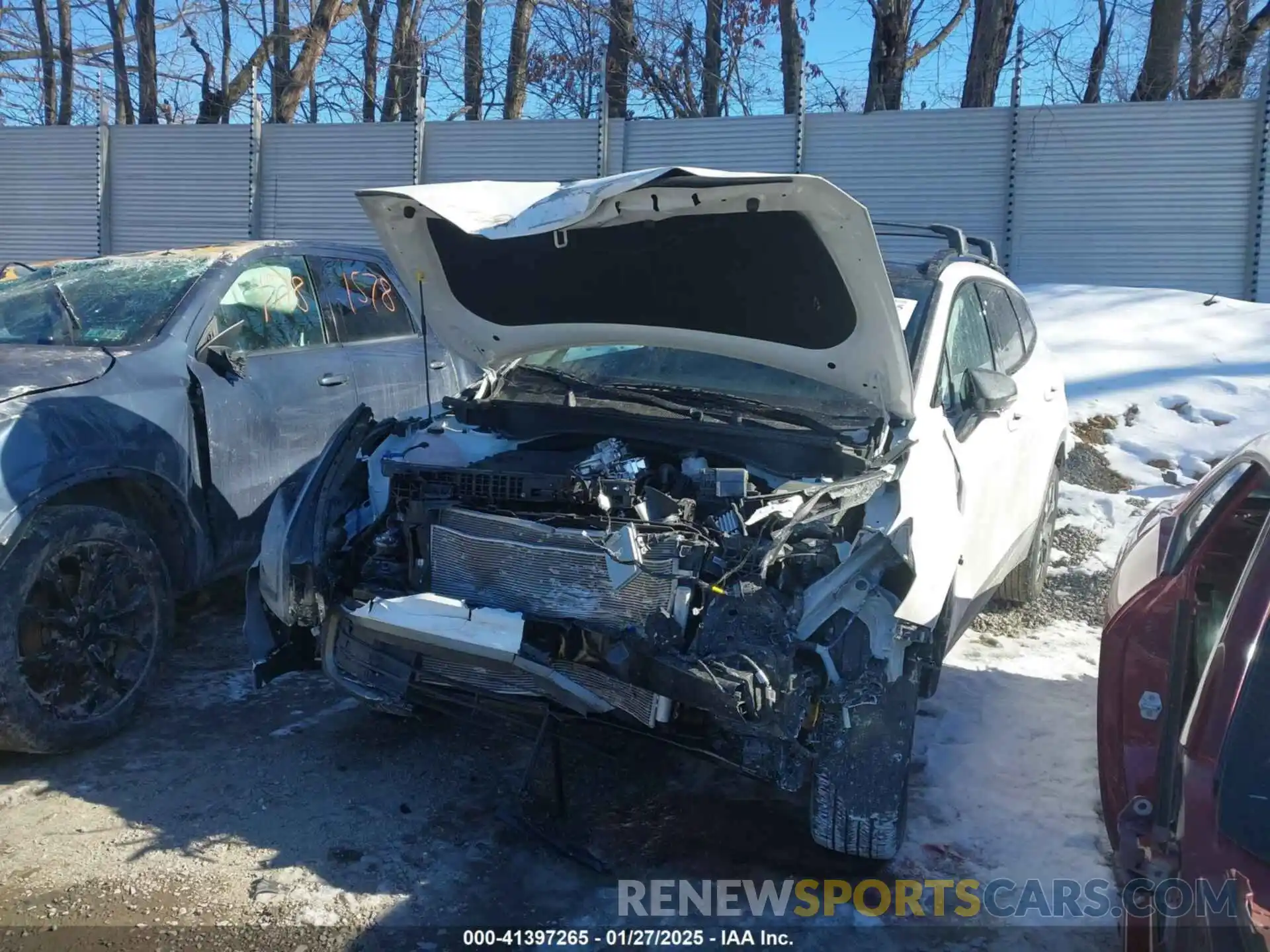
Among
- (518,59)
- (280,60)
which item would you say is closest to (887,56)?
(518,59)

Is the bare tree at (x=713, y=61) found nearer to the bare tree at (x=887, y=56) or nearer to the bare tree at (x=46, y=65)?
the bare tree at (x=887, y=56)

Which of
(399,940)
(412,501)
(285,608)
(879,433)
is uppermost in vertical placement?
(879,433)

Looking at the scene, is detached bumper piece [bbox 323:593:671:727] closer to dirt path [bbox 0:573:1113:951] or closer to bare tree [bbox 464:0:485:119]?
dirt path [bbox 0:573:1113:951]

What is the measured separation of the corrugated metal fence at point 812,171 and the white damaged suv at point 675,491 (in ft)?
33.4

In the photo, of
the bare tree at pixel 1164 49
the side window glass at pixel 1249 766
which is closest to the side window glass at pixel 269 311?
the side window glass at pixel 1249 766

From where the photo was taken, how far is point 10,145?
1745 cm

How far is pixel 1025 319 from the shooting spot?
5816mm

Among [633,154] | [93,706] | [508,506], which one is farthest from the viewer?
[633,154]

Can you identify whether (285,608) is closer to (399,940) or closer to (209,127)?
(399,940)

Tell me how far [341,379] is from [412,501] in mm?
1930

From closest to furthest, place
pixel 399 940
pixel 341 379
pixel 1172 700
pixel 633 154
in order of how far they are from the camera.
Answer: pixel 1172 700, pixel 399 940, pixel 341 379, pixel 633 154

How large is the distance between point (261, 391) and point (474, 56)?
1960cm

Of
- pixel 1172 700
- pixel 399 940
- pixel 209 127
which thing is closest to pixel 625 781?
pixel 399 940

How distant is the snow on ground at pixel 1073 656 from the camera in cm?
355
